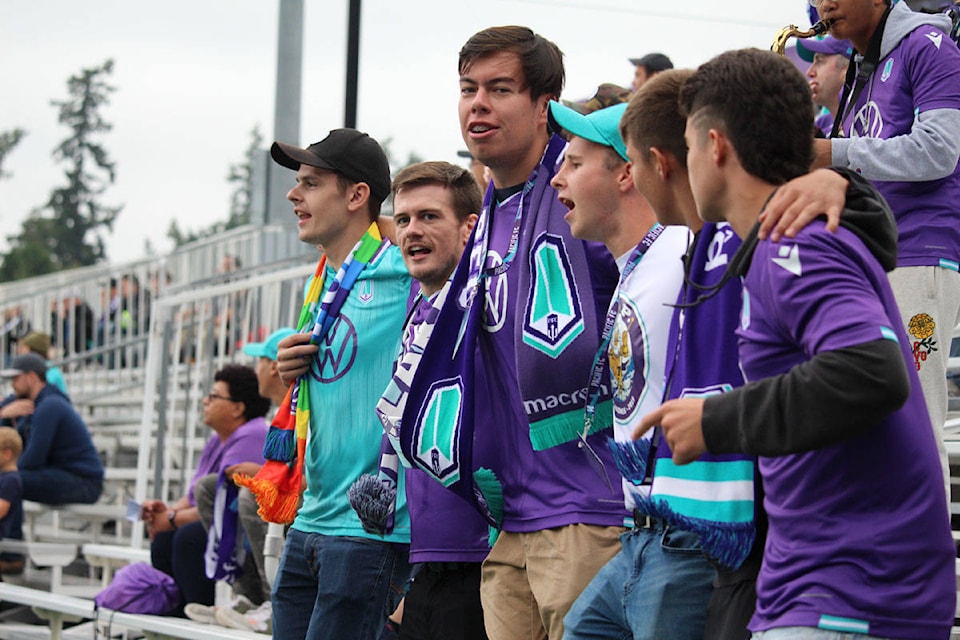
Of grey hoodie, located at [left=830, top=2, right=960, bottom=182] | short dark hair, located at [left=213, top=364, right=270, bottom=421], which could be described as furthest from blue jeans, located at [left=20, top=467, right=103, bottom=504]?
grey hoodie, located at [left=830, top=2, right=960, bottom=182]

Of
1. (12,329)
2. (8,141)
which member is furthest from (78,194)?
(12,329)

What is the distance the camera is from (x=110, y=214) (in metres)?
50.7

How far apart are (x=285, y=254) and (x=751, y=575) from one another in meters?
8.24

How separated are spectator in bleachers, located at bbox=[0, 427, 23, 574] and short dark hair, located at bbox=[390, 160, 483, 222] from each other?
623 cm

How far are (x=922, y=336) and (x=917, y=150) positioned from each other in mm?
540

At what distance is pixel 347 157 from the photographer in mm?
4277

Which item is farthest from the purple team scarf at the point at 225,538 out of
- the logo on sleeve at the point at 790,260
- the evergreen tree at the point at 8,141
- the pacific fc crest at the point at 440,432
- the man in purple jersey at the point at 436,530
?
the evergreen tree at the point at 8,141

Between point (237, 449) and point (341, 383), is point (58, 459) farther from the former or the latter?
point (341, 383)

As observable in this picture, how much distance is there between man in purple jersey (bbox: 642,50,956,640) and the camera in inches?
77.2

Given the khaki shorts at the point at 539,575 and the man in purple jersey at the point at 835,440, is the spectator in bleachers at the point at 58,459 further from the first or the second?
the man in purple jersey at the point at 835,440

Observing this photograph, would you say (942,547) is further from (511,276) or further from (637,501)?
(511,276)

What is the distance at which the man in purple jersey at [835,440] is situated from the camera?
1961mm

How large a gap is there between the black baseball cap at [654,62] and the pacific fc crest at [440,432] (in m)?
3.97

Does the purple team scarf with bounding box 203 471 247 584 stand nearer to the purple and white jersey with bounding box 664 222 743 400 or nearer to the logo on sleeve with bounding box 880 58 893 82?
the logo on sleeve with bounding box 880 58 893 82
